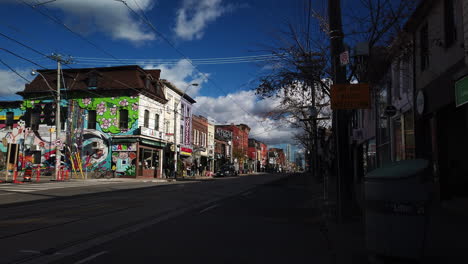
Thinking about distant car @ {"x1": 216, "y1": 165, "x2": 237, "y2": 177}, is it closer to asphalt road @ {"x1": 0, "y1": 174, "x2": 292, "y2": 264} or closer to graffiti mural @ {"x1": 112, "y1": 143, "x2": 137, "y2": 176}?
graffiti mural @ {"x1": 112, "y1": 143, "x2": 137, "y2": 176}

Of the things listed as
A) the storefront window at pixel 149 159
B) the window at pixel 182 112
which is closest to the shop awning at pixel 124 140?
the storefront window at pixel 149 159

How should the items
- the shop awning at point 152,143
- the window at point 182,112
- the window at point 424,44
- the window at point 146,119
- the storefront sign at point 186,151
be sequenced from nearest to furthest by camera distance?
the window at point 424,44
the shop awning at point 152,143
the window at point 146,119
the window at point 182,112
the storefront sign at point 186,151

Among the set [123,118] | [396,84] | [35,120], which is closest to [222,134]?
[123,118]

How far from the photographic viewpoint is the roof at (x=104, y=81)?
3606 cm

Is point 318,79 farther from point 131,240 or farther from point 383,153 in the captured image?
point 383,153

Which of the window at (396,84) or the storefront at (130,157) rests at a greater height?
the window at (396,84)

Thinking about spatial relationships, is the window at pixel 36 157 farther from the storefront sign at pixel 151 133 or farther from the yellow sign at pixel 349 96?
the yellow sign at pixel 349 96

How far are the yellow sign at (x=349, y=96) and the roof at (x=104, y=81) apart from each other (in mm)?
29291

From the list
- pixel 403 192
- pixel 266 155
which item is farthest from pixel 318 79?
pixel 266 155

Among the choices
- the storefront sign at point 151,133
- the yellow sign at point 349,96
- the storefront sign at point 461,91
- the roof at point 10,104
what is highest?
the roof at point 10,104

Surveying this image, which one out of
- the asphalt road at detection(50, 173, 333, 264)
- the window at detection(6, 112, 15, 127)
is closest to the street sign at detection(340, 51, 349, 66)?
the asphalt road at detection(50, 173, 333, 264)

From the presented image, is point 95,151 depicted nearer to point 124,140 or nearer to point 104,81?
point 124,140

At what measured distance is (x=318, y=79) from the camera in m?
10.5

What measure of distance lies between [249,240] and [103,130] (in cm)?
3219
